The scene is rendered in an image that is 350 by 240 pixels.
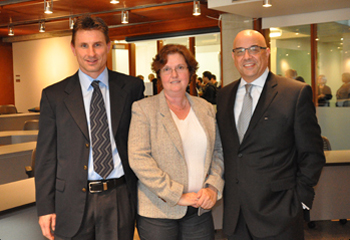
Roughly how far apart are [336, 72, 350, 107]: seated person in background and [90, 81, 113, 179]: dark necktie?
6.68 m

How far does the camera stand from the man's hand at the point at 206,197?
2053 millimetres

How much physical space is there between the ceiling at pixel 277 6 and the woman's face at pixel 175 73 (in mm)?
4247

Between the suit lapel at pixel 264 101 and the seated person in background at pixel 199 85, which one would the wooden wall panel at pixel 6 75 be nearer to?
the seated person in background at pixel 199 85

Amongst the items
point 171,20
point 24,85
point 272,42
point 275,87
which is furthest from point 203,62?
point 275,87

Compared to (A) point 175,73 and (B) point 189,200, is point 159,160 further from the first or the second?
(A) point 175,73

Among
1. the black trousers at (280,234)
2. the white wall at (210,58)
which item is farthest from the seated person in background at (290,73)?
the black trousers at (280,234)

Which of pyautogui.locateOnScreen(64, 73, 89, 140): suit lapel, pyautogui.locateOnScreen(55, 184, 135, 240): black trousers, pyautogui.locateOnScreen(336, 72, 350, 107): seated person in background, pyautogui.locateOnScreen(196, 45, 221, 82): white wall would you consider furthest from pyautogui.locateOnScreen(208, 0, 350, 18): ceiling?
pyautogui.locateOnScreen(196, 45, 221, 82): white wall

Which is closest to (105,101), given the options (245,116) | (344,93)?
(245,116)

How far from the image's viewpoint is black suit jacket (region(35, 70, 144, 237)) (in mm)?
2049

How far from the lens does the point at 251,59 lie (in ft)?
7.61

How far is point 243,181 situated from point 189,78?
29.2 inches

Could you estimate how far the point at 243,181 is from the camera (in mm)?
2236

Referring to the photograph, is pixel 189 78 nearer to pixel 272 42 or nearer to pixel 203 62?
pixel 272 42

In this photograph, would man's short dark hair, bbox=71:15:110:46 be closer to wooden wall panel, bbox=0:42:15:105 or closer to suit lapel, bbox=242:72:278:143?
suit lapel, bbox=242:72:278:143
